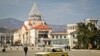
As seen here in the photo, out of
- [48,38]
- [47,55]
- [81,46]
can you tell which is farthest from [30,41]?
[47,55]

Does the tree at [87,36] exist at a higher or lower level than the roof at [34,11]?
lower

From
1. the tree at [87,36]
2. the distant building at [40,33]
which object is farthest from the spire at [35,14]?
the tree at [87,36]

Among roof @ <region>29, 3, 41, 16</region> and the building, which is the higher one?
roof @ <region>29, 3, 41, 16</region>

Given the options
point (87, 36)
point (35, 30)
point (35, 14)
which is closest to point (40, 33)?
point (35, 30)

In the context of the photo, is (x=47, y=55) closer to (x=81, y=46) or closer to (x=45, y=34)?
(x=81, y=46)

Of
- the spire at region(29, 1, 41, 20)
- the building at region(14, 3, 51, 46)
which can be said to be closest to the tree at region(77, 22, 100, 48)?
the building at region(14, 3, 51, 46)

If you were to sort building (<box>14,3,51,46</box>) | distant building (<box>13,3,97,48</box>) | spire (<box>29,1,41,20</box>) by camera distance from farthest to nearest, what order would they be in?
spire (<box>29,1,41,20</box>)
building (<box>14,3,51,46</box>)
distant building (<box>13,3,97,48</box>)

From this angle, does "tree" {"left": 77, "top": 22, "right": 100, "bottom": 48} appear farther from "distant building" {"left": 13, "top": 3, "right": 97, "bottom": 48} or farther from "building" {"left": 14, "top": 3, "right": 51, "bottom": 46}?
"building" {"left": 14, "top": 3, "right": 51, "bottom": 46}

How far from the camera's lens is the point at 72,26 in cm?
13938

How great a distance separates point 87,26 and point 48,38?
64.8 meters

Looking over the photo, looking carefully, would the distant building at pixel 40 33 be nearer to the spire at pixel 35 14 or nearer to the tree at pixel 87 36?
the spire at pixel 35 14

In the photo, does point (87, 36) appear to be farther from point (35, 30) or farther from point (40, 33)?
point (40, 33)

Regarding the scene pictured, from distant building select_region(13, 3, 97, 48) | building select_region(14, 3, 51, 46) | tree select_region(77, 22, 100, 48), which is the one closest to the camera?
tree select_region(77, 22, 100, 48)

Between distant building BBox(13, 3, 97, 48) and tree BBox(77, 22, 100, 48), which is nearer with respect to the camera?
tree BBox(77, 22, 100, 48)
